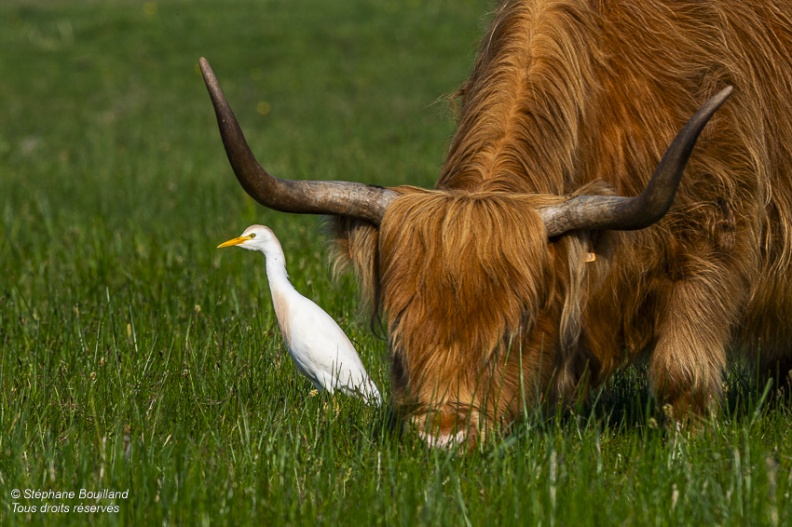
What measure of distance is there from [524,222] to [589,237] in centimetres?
27

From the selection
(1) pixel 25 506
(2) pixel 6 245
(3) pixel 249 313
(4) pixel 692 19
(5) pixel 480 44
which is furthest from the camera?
(2) pixel 6 245

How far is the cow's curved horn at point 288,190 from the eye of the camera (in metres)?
3.67

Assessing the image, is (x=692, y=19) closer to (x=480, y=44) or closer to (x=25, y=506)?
(x=480, y=44)

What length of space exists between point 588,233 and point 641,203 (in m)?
0.32

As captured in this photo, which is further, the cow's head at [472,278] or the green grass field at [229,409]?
the cow's head at [472,278]

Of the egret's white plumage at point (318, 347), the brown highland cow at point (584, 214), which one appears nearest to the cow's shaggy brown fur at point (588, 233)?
the brown highland cow at point (584, 214)

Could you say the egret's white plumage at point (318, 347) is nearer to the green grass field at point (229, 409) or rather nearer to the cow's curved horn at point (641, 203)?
the green grass field at point (229, 409)

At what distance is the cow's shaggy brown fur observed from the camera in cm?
364

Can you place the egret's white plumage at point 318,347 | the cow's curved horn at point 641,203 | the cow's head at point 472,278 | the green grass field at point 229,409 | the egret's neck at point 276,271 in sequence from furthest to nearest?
the egret's neck at point 276,271 < the egret's white plumage at point 318,347 < the cow's head at point 472,278 < the cow's curved horn at point 641,203 < the green grass field at point 229,409

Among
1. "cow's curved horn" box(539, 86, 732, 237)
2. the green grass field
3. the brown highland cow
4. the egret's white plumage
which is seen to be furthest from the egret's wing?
"cow's curved horn" box(539, 86, 732, 237)

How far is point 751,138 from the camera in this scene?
4.27 metres

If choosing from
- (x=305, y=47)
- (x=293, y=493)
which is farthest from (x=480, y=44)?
(x=305, y=47)

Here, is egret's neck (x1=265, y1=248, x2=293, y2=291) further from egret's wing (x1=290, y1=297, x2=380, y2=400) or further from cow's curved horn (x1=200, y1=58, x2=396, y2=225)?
cow's curved horn (x1=200, y1=58, x2=396, y2=225)

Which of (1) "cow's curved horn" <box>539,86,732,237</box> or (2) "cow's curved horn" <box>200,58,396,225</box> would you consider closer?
(1) "cow's curved horn" <box>539,86,732,237</box>
